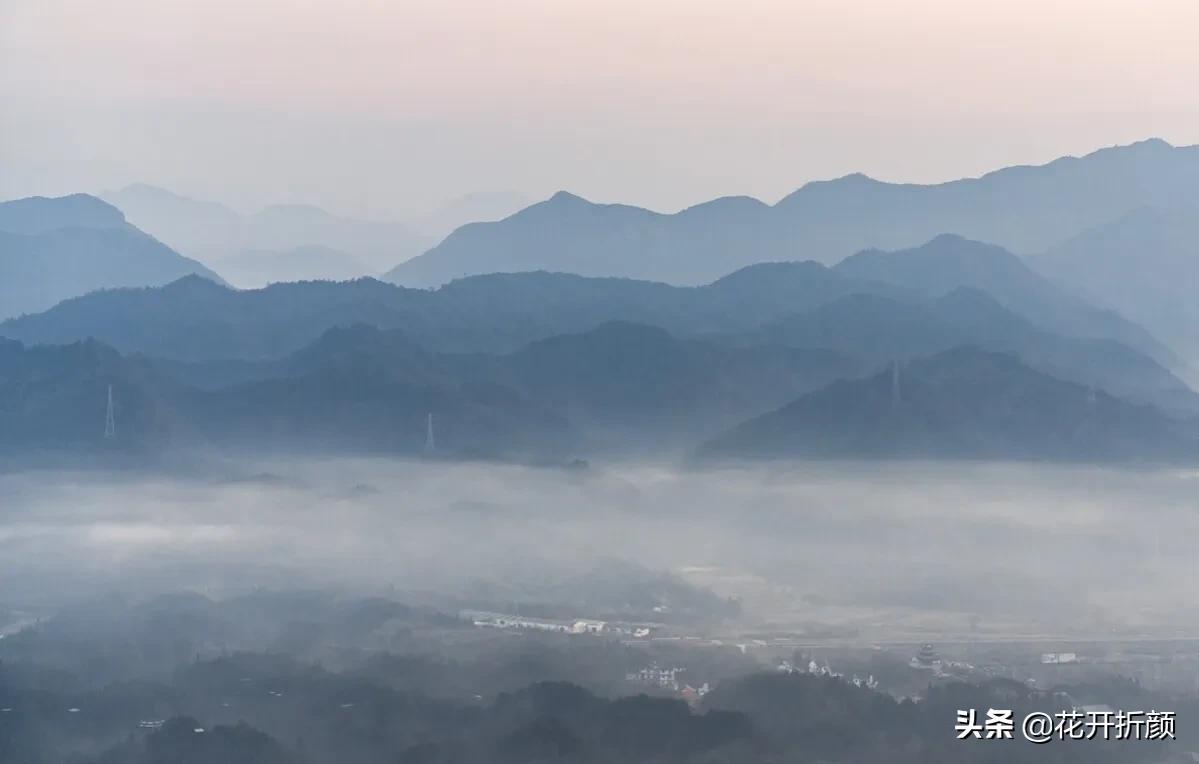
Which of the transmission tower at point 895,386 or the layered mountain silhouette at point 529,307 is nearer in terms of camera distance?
the transmission tower at point 895,386

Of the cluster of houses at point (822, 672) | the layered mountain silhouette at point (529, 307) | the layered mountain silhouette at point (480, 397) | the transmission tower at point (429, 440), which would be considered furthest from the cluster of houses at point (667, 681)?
the layered mountain silhouette at point (529, 307)

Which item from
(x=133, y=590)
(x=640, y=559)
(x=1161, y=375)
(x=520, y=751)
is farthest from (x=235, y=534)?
(x=1161, y=375)

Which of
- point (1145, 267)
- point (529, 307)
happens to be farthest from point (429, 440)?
point (1145, 267)

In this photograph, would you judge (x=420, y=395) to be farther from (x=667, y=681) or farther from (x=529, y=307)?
(x=667, y=681)

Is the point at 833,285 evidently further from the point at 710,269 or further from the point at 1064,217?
the point at 1064,217

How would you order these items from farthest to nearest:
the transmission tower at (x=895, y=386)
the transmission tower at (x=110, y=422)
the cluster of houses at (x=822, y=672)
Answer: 1. the transmission tower at (x=110, y=422)
2. the transmission tower at (x=895, y=386)
3. the cluster of houses at (x=822, y=672)

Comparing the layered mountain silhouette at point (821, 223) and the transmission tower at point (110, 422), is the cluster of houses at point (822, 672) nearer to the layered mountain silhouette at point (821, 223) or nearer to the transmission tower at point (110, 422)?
the layered mountain silhouette at point (821, 223)
